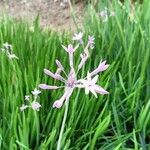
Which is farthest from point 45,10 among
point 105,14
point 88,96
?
point 88,96

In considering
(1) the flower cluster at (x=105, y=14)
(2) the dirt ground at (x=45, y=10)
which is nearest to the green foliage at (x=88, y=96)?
(1) the flower cluster at (x=105, y=14)

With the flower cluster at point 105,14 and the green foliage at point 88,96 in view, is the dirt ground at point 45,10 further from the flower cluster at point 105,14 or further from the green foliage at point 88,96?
the green foliage at point 88,96

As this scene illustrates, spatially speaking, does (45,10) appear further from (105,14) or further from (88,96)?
(88,96)

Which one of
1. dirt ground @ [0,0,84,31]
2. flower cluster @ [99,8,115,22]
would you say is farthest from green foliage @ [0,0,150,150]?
dirt ground @ [0,0,84,31]

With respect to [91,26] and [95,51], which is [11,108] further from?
[91,26]

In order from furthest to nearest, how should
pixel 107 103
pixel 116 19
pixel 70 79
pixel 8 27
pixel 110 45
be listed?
pixel 8 27 → pixel 116 19 → pixel 110 45 → pixel 107 103 → pixel 70 79

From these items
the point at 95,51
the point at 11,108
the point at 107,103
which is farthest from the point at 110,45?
the point at 11,108
